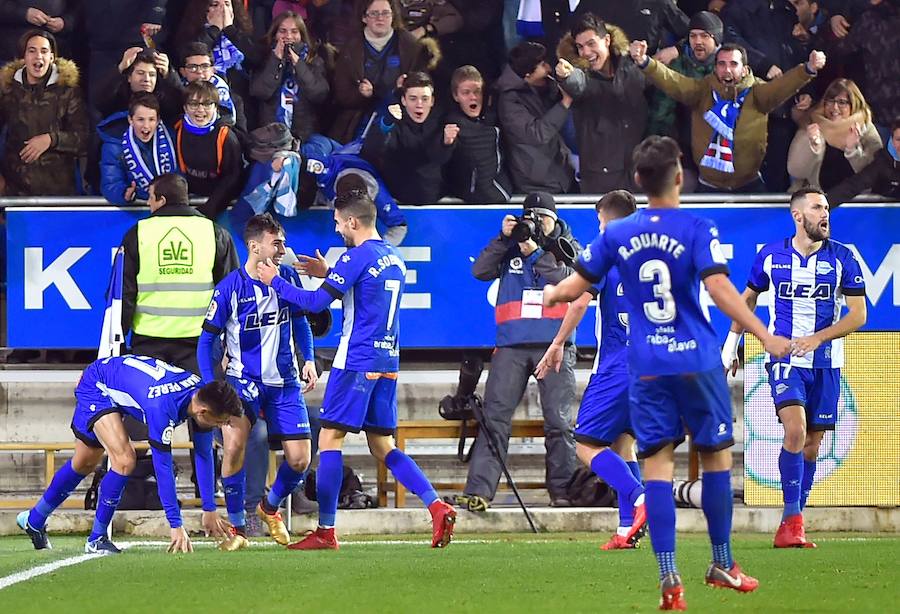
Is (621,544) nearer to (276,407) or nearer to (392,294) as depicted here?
(392,294)

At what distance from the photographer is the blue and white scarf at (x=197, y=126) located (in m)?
13.0

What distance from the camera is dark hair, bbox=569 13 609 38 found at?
13.6 m

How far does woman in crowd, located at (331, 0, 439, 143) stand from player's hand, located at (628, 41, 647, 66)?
1725 millimetres

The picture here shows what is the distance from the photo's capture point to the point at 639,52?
44.1ft

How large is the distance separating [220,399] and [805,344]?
348cm

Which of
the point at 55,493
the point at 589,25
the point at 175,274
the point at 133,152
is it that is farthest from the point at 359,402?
the point at 589,25

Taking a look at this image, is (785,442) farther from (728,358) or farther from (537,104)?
(537,104)

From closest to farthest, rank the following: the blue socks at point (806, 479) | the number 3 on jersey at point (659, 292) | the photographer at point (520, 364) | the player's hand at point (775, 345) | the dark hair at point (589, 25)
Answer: the number 3 on jersey at point (659, 292), the player's hand at point (775, 345), the blue socks at point (806, 479), the photographer at point (520, 364), the dark hair at point (589, 25)

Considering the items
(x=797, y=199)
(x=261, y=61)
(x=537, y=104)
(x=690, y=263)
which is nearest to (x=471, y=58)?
(x=537, y=104)

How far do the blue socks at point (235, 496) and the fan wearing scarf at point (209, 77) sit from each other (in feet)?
12.1

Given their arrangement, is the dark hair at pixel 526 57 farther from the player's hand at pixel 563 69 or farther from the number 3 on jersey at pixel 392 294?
the number 3 on jersey at pixel 392 294

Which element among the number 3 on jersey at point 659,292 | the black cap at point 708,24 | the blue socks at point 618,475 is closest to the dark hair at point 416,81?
the black cap at point 708,24

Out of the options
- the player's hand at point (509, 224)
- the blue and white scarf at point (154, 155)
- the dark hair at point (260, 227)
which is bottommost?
the dark hair at point (260, 227)

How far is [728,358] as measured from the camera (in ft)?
34.1
